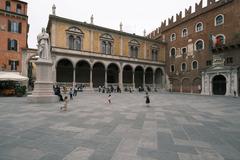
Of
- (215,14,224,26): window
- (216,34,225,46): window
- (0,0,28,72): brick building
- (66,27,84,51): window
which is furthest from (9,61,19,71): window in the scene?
(215,14,224,26): window

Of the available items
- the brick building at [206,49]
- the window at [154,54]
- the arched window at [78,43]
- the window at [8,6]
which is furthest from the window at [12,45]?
the brick building at [206,49]

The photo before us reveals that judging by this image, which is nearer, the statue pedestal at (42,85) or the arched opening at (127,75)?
the statue pedestal at (42,85)

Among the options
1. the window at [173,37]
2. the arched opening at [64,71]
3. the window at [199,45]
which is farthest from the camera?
the window at [173,37]

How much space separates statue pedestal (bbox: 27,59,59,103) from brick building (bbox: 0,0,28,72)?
1623 centimetres

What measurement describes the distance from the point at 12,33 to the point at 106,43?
15642 millimetres

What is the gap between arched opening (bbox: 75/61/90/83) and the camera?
1196 inches

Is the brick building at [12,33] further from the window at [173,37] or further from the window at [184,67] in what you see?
the window at [184,67]

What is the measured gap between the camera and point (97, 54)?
29.2m

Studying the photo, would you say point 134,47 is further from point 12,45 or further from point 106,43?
point 12,45

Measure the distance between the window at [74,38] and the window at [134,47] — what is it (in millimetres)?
10979

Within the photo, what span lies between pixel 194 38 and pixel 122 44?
1452 centimetres

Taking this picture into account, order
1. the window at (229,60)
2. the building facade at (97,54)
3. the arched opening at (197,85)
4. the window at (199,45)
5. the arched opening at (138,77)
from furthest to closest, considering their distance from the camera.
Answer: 1. the arched opening at (138,77)
2. the window at (199,45)
3. the arched opening at (197,85)
4. the building facade at (97,54)
5. the window at (229,60)

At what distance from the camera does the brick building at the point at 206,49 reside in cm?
2529

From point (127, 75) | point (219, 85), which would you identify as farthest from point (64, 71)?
point (219, 85)
